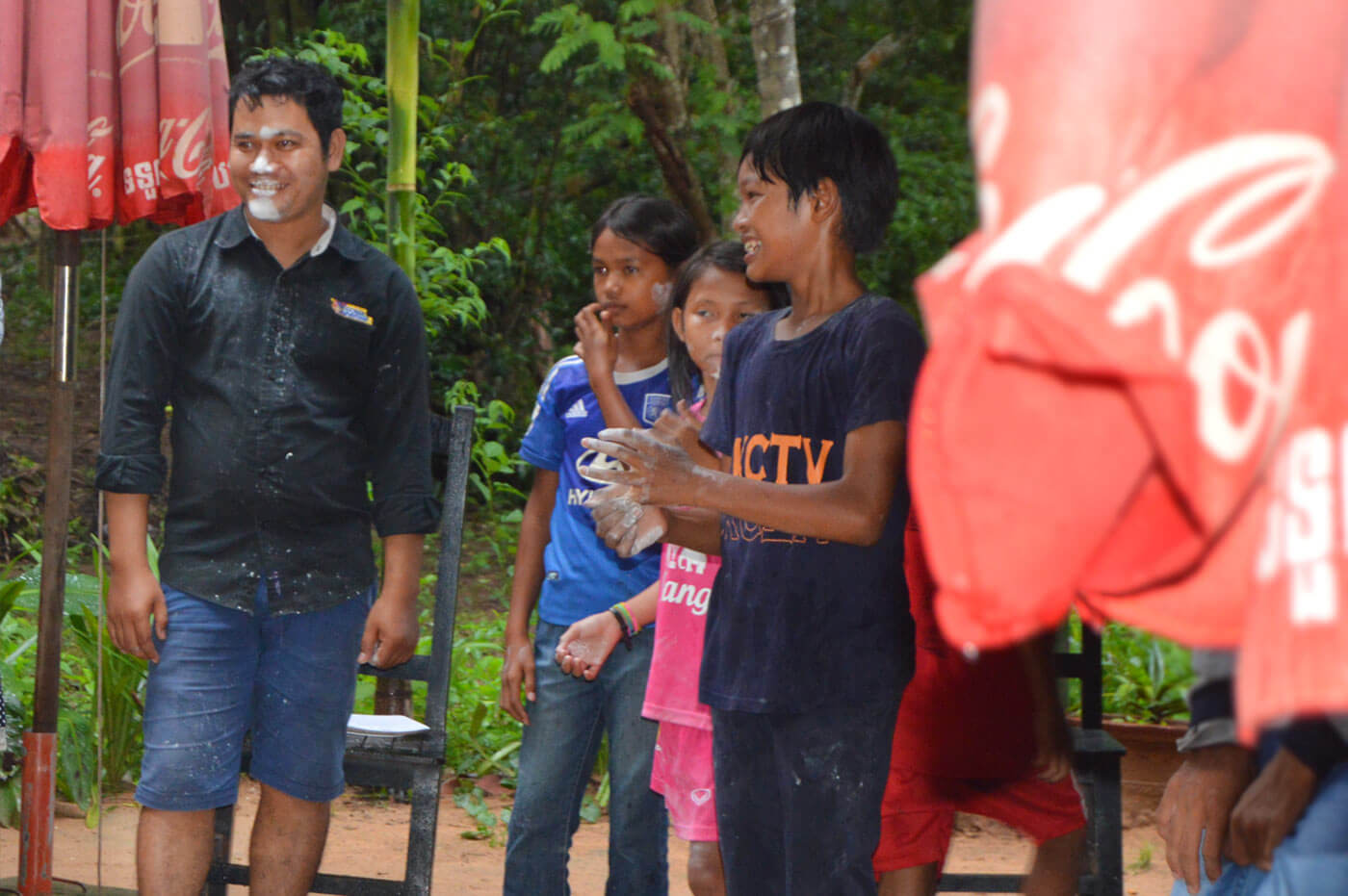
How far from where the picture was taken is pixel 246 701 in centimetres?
277

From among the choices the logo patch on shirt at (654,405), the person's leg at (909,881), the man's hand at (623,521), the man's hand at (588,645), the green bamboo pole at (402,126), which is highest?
the green bamboo pole at (402,126)

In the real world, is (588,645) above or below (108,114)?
below

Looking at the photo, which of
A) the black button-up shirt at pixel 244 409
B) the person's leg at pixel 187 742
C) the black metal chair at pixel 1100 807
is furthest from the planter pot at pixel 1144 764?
the person's leg at pixel 187 742

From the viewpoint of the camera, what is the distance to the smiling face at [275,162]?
279cm

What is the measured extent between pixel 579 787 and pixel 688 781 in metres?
0.37

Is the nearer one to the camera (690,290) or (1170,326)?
(1170,326)

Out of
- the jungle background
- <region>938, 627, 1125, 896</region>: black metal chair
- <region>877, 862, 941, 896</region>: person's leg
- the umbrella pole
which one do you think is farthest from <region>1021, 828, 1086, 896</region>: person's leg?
the jungle background

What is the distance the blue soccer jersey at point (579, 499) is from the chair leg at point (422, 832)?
1.45 ft

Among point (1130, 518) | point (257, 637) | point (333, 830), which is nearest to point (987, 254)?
point (1130, 518)

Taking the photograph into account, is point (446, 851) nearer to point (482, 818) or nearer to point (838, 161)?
point (482, 818)

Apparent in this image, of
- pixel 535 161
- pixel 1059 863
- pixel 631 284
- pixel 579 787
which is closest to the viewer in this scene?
pixel 1059 863

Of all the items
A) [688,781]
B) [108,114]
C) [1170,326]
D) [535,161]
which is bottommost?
[688,781]

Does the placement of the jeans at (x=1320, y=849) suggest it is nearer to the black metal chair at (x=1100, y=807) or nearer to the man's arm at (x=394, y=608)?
the black metal chair at (x=1100, y=807)

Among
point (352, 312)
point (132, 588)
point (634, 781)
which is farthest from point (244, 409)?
point (634, 781)
